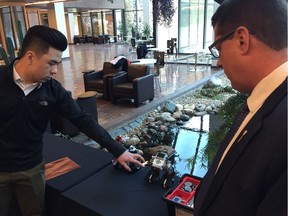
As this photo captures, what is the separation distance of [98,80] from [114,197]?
5.23 m

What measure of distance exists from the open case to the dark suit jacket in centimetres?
54

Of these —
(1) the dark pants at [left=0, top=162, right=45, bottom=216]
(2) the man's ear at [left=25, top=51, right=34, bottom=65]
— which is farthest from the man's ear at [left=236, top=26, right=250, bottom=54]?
(1) the dark pants at [left=0, top=162, right=45, bottom=216]

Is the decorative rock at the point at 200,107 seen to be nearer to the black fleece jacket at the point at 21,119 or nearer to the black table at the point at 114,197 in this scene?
the black table at the point at 114,197

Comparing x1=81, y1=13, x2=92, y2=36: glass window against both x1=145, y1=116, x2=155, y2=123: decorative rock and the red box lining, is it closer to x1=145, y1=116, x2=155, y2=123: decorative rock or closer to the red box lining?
x1=145, y1=116, x2=155, y2=123: decorative rock

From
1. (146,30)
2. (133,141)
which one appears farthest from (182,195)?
(146,30)

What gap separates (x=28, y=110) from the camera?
1.43 metres

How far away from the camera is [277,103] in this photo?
614mm

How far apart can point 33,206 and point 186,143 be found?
2.77 m

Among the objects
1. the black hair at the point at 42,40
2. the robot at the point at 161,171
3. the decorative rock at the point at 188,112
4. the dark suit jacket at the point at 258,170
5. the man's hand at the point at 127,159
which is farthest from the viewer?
the decorative rock at the point at 188,112

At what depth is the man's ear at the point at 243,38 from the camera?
68 cm

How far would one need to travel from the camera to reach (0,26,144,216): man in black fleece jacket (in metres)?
1.40

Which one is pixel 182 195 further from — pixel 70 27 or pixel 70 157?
pixel 70 27

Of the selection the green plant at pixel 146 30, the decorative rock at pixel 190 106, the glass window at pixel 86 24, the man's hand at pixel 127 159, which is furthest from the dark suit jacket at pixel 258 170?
the glass window at pixel 86 24

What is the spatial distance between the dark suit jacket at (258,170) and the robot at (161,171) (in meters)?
0.84
